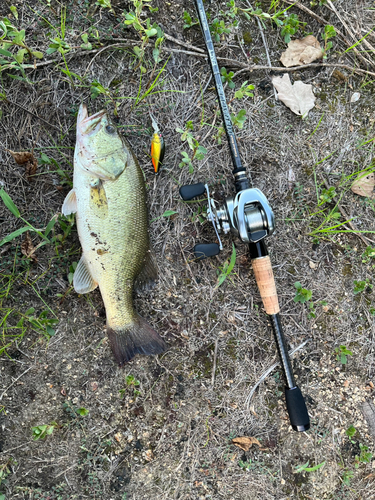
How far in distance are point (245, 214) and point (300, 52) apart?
61.1 inches

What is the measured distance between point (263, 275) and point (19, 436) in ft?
7.05

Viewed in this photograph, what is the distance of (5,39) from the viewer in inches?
94.0

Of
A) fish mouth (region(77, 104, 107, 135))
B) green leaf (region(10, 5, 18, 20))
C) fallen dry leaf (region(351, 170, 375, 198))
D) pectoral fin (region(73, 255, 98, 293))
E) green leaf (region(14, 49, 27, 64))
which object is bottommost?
fallen dry leaf (region(351, 170, 375, 198))

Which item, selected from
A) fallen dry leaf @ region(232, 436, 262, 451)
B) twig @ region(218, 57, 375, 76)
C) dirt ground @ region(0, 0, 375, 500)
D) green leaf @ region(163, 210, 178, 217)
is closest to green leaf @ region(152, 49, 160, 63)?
dirt ground @ region(0, 0, 375, 500)

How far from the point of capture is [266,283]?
8.04 feet

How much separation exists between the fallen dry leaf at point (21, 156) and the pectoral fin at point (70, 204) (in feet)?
1.55

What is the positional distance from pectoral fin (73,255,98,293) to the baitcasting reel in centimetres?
86

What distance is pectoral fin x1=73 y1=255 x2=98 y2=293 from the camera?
2.39 m

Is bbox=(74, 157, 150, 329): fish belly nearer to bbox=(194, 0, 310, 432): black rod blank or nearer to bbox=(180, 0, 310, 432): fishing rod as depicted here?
bbox=(180, 0, 310, 432): fishing rod

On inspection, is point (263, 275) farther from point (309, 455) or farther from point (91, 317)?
point (309, 455)

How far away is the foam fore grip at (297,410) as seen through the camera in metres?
2.43

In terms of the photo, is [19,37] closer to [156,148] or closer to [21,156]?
[21,156]

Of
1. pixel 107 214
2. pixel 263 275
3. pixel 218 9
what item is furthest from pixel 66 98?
pixel 263 275

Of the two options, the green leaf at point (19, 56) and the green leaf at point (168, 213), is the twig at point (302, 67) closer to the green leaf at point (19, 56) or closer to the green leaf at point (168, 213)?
the green leaf at point (168, 213)
